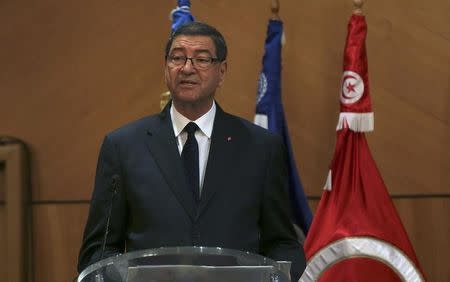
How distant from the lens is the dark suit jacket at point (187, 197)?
2314 millimetres

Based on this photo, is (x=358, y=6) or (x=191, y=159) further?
(x=358, y=6)

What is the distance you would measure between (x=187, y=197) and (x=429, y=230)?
2.19m

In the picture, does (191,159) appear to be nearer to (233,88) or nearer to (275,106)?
(275,106)

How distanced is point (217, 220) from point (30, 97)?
2.33 m

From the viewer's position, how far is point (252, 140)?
2.50m

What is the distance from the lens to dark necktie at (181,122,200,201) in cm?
237

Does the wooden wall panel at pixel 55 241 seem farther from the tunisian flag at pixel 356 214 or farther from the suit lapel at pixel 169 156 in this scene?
the suit lapel at pixel 169 156

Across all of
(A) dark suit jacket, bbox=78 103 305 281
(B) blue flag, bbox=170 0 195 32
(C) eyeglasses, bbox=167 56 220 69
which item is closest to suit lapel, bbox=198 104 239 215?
(A) dark suit jacket, bbox=78 103 305 281

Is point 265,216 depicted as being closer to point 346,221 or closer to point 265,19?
point 346,221

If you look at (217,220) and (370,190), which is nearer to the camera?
(217,220)

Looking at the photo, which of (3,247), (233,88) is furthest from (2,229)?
(233,88)

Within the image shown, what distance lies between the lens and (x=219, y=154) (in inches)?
Answer: 95.1

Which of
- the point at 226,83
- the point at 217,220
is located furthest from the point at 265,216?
the point at 226,83

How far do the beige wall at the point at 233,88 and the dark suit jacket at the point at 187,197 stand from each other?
5.92 feet
